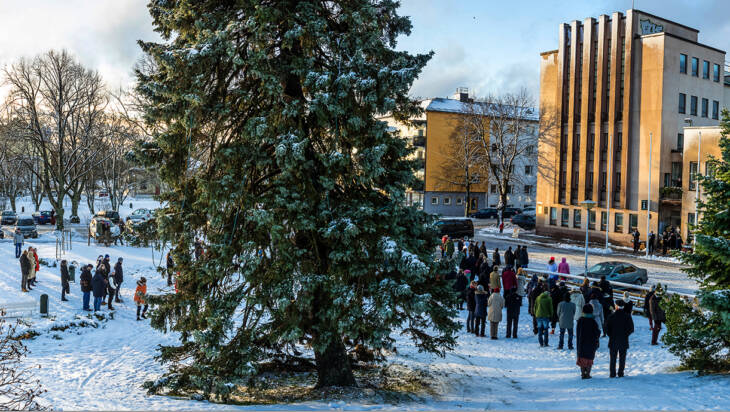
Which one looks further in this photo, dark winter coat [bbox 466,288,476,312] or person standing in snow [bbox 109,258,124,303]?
person standing in snow [bbox 109,258,124,303]

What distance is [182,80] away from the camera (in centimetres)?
1116

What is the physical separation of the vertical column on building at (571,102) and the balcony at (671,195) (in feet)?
23.5

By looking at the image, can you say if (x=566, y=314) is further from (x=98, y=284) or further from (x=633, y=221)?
(x=633, y=221)

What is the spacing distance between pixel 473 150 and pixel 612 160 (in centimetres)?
1775

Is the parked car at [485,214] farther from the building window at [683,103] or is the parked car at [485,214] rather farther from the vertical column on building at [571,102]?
the building window at [683,103]

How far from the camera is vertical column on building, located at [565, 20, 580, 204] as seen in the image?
4231cm

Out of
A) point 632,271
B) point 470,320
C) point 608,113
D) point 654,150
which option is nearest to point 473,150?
point 608,113

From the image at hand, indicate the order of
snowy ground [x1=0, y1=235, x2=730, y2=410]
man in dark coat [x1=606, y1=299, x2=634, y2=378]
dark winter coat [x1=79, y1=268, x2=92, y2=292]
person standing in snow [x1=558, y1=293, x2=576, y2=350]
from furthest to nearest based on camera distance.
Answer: dark winter coat [x1=79, y1=268, x2=92, y2=292], person standing in snow [x1=558, y1=293, x2=576, y2=350], man in dark coat [x1=606, y1=299, x2=634, y2=378], snowy ground [x1=0, y1=235, x2=730, y2=410]

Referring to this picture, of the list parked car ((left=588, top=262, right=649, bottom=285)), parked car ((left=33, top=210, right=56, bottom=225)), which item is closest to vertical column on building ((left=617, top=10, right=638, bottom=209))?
parked car ((left=588, top=262, right=649, bottom=285))

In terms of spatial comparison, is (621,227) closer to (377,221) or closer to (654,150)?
(654,150)

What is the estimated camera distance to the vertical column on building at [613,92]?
1545 inches

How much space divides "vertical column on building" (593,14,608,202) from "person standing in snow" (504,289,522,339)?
2784cm

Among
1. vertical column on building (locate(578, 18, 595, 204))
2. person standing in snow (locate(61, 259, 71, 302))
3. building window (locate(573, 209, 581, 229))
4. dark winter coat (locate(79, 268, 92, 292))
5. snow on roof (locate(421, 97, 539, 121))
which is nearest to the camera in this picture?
dark winter coat (locate(79, 268, 92, 292))

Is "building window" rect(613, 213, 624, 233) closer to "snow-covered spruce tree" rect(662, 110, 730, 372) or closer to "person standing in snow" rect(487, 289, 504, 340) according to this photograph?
"person standing in snow" rect(487, 289, 504, 340)
